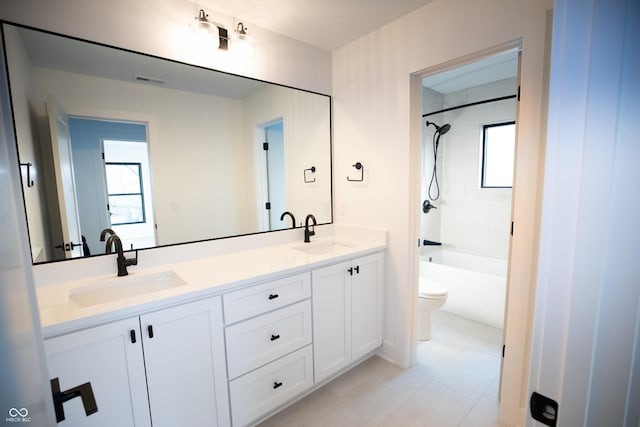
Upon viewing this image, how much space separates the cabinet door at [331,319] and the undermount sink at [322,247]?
0.33 meters

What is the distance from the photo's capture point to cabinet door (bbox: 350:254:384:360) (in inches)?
80.2

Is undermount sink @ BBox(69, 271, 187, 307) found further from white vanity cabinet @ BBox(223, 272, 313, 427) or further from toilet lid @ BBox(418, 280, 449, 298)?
toilet lid @ BBox(418, 280, 449, 298)

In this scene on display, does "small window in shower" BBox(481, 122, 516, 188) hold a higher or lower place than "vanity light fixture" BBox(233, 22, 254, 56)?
lower

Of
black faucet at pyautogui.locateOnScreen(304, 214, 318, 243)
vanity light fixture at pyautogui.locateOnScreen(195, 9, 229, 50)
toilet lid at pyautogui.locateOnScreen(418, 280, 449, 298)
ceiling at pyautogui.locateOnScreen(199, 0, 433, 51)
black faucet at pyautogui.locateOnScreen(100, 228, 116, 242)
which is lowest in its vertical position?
toilet lid at pyautogui.locateOnScreen(418, 280, 449, 298)

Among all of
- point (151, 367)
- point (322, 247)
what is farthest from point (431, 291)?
point (151, 367)

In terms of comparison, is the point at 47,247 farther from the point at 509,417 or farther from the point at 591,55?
the point at 509,417

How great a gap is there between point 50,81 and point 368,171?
193 cm

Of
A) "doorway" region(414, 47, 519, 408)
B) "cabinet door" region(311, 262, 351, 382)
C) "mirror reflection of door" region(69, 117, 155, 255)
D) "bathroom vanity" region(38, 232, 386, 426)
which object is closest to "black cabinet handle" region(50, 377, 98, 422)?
"bathroom vanity" region(38, 232, 386, 426)

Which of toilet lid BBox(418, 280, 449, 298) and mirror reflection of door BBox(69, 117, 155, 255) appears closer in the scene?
mirror reflection of door BBox(69, 117, 155, 255)

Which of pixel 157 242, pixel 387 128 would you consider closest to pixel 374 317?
pixel 387 128

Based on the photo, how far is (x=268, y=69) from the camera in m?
2.09

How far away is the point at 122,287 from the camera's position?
1.48 m

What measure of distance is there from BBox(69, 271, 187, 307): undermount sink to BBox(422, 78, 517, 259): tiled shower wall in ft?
9.99

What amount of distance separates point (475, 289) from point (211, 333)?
248cm
